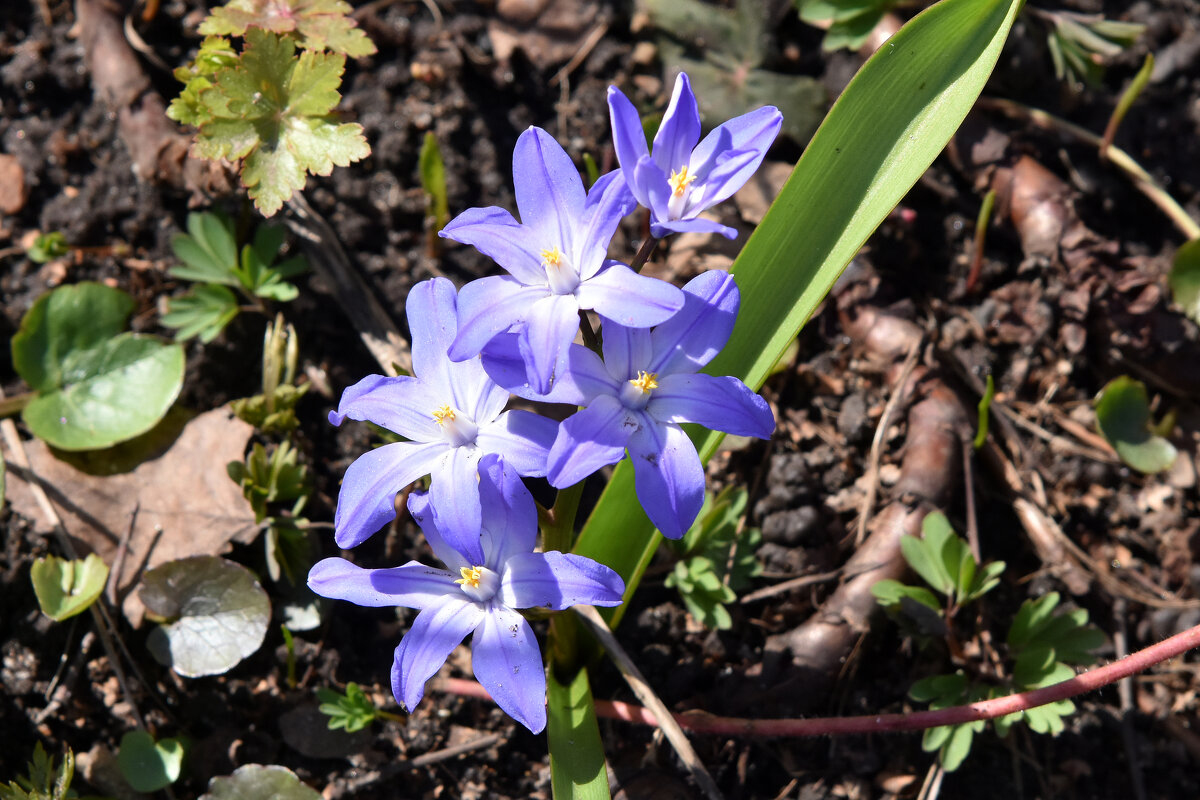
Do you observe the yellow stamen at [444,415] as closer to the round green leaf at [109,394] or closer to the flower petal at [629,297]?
the flower petal at [629,297]

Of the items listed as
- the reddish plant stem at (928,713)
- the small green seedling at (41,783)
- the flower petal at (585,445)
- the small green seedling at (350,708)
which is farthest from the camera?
the small green seedling at (350,708)

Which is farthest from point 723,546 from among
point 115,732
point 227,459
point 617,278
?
point 115,732

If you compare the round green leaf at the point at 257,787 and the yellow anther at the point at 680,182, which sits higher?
the yellow anther at the point at 680,182

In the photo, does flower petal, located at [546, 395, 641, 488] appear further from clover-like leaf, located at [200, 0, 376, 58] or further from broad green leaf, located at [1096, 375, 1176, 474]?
broad green leaf, located at [1096, 375, 1176, 474]

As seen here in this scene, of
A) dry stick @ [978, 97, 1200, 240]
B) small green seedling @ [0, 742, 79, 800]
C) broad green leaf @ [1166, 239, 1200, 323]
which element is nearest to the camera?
small green seedling @ [0, 742, 79, 800]

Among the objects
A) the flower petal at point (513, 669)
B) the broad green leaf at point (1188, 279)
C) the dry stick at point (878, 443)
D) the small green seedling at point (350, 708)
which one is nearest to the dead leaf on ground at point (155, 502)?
the small green seedling at point (350, 708)

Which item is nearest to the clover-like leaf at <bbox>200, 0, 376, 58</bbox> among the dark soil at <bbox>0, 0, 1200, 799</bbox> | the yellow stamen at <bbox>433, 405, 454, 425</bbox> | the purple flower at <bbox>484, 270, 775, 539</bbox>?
the dark soil at <bbox>0, 0, 1200, 799</bbox>

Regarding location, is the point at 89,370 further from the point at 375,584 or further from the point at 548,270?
the point at 548,270

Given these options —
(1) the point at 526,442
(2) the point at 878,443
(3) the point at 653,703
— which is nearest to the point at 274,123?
(1) the point at 526,442
